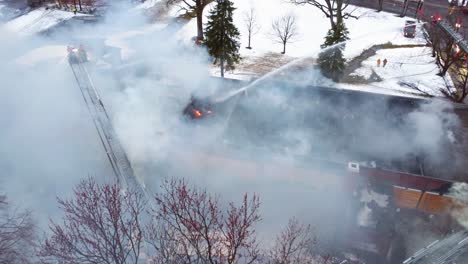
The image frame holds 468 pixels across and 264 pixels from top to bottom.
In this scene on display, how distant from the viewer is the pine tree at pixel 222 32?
17391 millimetres

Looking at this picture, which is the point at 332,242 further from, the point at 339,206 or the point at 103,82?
the point at 103,82

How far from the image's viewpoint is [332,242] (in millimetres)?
10969

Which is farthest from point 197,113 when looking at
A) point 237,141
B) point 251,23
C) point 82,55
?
point 251,23

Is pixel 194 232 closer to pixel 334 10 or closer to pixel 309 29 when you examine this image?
pixel 309 29

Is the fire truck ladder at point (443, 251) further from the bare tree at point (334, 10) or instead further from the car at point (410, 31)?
the car at point (410, 31)

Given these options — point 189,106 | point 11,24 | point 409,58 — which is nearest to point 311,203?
point 189,106

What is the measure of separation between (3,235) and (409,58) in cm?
2363

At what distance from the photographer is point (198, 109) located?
13.2 m

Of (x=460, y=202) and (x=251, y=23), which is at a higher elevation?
(x=251, y=23)

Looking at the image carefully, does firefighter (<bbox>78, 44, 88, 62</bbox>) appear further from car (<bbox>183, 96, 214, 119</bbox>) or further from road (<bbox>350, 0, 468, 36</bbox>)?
road (<bbox>350, 0, 468, 36</bbox>)

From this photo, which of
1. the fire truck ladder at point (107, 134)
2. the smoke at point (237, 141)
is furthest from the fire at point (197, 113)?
the fire truck ladder at point (107, 134)

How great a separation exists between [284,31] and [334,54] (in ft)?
23.4

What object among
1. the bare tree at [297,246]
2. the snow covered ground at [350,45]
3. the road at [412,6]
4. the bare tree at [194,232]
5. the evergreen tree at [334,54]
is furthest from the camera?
the road at [412,6]

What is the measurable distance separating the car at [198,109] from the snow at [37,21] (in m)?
16.8
